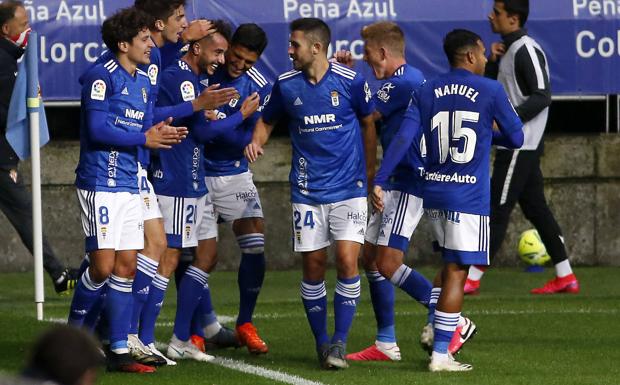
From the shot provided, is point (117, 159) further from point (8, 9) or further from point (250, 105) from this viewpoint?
point (8, 9)

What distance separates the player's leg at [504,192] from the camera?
37.2 feet

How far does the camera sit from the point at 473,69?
8.00 metres

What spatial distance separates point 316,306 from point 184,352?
0.85 metres

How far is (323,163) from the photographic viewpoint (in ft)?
26.9

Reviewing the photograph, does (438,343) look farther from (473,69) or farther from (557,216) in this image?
(557,216)

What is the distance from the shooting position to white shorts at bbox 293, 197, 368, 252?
8.20m

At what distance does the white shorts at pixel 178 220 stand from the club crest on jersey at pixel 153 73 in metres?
0.80

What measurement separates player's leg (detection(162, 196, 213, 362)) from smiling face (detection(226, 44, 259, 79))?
81 centimetres

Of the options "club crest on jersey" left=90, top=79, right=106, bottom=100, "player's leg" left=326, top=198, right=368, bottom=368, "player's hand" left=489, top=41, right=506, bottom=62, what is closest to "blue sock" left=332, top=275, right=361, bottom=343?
"player's leg" left=326, top=198, right=368, bottom=368

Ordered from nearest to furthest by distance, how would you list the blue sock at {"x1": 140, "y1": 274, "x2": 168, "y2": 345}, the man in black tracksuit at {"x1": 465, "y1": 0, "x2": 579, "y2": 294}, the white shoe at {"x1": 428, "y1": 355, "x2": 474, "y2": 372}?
the white shoe at {"x1": 428, "y1": 355, "x2": 474, "y2": 372} → the blue sock at {"x1": 140, "y1": 274, "x2": 168, "y2": 345} → the man in black tracksuit at {"x1": 465, "y1": 0, "x2": 579, "y2": 294}

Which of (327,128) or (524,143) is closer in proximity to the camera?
(327,128)

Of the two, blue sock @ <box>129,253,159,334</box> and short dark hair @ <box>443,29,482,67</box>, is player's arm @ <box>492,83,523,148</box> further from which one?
blue sock @ <box>129,253,159,334</box>

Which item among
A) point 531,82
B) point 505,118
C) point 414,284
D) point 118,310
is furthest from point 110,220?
point 531,82

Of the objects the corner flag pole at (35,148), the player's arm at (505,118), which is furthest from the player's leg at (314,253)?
the corner flag pole at (35,148)
